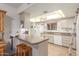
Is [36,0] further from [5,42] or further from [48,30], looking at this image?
[5,42]

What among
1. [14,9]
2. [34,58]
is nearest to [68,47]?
[34,58]

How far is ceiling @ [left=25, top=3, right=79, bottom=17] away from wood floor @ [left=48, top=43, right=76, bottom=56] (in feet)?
1.87

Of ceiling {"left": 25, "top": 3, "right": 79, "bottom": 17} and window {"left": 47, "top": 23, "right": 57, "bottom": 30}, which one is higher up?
ceiling {"left": 25, "top": 3, "right": 79, "bottom": 17}

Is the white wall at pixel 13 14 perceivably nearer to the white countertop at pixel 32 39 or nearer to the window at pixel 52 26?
→ the white countertop at pixel 32 39

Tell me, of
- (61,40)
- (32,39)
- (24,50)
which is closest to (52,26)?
(61,40)

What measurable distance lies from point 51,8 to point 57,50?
2.41 ft

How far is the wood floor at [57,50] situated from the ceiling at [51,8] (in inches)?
22.4

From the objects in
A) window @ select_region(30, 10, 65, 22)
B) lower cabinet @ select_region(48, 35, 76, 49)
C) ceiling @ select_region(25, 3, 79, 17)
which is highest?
ceiling @ select_region(25, 3, 79, 17)

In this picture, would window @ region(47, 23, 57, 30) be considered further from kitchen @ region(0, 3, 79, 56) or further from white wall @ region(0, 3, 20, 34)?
white wall @ region(0, 3, 20, 34)

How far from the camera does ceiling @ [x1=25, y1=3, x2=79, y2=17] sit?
192 cm

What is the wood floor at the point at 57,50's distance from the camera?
1.93 metres

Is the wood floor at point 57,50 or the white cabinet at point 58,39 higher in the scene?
the white cabinet at point 58,39

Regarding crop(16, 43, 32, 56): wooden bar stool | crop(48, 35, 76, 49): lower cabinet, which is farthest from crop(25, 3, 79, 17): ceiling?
crop(16, 43, 32, 56): wooden bar stool

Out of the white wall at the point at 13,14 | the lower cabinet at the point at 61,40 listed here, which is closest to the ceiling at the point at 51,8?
the white wall at the point at 13,14
